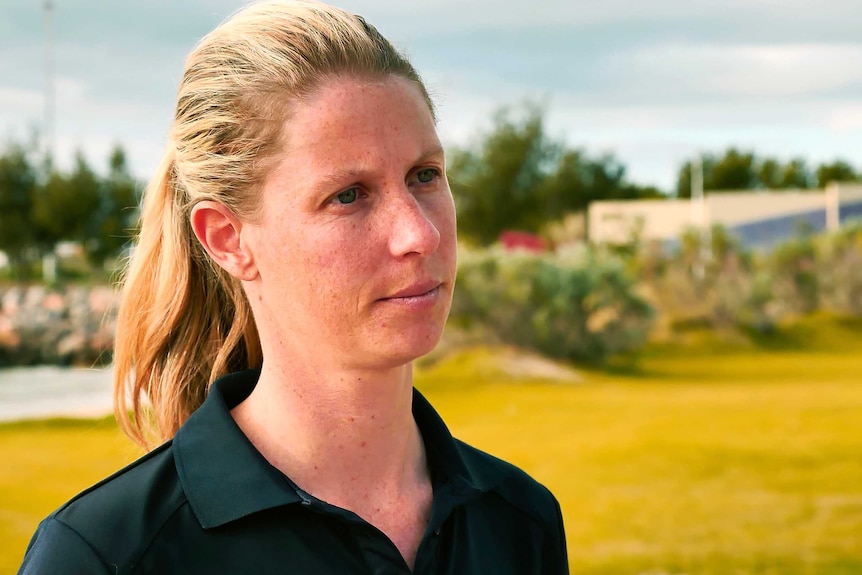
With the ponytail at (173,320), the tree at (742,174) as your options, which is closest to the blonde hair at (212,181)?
the ponytail at (173,320)

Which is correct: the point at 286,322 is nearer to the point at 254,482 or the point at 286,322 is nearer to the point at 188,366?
the point at 254,482

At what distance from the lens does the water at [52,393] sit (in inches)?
368

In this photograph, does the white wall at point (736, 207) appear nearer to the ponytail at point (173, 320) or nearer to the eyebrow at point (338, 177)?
the ponytail at point (173, 320)

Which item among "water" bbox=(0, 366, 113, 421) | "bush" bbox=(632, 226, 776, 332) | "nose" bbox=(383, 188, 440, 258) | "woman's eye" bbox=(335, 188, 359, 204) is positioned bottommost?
"water" bbox=(0, 366, 113, 421)

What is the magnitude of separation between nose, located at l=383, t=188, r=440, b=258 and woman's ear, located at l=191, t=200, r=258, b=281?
22 cm

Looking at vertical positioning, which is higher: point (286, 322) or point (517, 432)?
point (286, 322)

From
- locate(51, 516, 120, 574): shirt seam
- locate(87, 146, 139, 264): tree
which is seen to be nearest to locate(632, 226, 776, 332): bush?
locate(87, 146, 139, 264): tree

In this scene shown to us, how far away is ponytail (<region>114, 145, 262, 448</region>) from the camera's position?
1558mm

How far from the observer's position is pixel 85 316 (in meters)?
12.6

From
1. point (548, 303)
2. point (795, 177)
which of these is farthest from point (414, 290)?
point (795, 177)

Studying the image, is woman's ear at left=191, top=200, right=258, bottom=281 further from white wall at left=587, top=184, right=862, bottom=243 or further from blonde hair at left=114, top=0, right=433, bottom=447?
white wall at left=587, top=184, right=862, bottom=243

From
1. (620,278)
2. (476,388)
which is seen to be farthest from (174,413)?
(620,278)

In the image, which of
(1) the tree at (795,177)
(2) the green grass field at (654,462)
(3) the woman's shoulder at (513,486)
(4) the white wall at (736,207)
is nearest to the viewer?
(3) the woman's shoulder at (513,486)

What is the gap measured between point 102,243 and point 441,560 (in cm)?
1933
